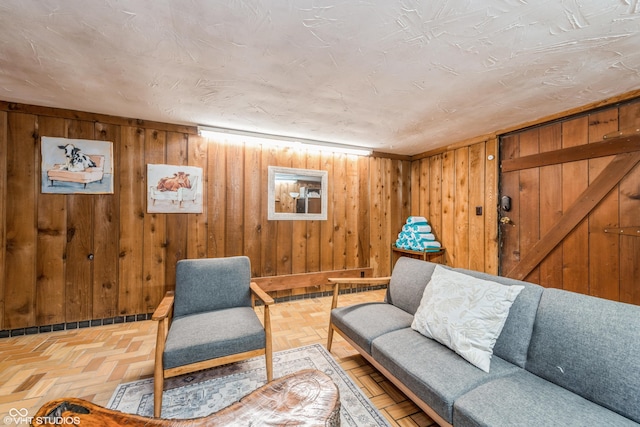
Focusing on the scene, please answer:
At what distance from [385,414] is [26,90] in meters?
3.79

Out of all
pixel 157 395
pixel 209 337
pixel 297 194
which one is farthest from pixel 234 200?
pixel 157 395

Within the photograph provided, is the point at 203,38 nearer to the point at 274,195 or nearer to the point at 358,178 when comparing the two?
the point at 274,195

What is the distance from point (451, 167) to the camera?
3787 millimetres

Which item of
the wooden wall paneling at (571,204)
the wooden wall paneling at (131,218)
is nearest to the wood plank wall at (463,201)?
the wooden wall paneling at (571,204)

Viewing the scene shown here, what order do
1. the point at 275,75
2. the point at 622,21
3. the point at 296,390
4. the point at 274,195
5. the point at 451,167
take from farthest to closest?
the point at 451,167, the point at 274,195, the point at 275,75, the point at 622,21, the point at 296,390

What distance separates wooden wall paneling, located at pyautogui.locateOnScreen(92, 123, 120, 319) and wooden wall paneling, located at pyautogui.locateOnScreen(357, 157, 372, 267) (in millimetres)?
3157

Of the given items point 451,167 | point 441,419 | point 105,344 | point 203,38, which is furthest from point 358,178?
point 105,344

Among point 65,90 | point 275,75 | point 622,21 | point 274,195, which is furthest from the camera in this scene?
point 274,195

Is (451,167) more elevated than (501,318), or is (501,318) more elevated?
(451,167)

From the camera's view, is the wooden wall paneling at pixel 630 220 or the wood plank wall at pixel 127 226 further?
the wood plank wall at pixel 127 226

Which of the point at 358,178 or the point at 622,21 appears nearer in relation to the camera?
the point at 622,21

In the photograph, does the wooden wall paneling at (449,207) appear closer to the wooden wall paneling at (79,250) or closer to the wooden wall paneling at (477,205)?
the wooden wall paneling at (477,205)

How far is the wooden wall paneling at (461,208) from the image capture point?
3.57 m

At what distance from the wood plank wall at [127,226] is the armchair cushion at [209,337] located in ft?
4.37
